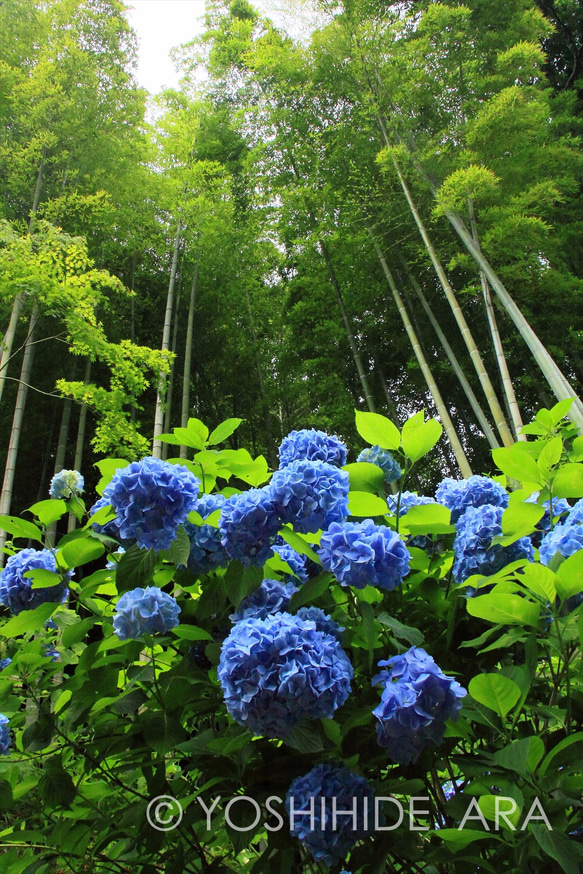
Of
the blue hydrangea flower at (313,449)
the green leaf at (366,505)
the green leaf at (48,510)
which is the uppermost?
the blue hydrangea flower at (313,449)

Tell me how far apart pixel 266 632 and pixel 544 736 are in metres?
0.28

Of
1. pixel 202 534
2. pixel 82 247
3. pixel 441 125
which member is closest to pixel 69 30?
pixel 82 247

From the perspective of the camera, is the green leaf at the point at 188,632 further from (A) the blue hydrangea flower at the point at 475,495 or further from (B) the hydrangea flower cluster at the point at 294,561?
(A) the blue hydrangea flower at the point at 475,495

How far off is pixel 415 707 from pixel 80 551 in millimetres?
391

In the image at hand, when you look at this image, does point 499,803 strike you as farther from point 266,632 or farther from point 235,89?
point 235,89

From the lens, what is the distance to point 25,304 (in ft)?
14.2

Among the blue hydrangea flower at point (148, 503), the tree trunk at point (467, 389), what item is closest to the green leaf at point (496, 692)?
the blue hydrangea flower at point (148, 503)

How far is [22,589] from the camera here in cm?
70

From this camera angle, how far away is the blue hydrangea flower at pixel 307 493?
56 centimetres

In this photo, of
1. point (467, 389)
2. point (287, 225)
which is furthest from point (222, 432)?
point (287, 225)

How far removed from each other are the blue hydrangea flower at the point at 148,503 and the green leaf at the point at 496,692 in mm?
311

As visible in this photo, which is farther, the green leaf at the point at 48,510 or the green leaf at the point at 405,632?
the green leaf at the point at 48,510

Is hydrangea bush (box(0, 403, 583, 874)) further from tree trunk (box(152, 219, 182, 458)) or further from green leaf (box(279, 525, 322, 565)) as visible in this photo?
tree trunk (box(152, 219, 182, 458))

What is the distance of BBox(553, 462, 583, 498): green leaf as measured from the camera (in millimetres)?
585
